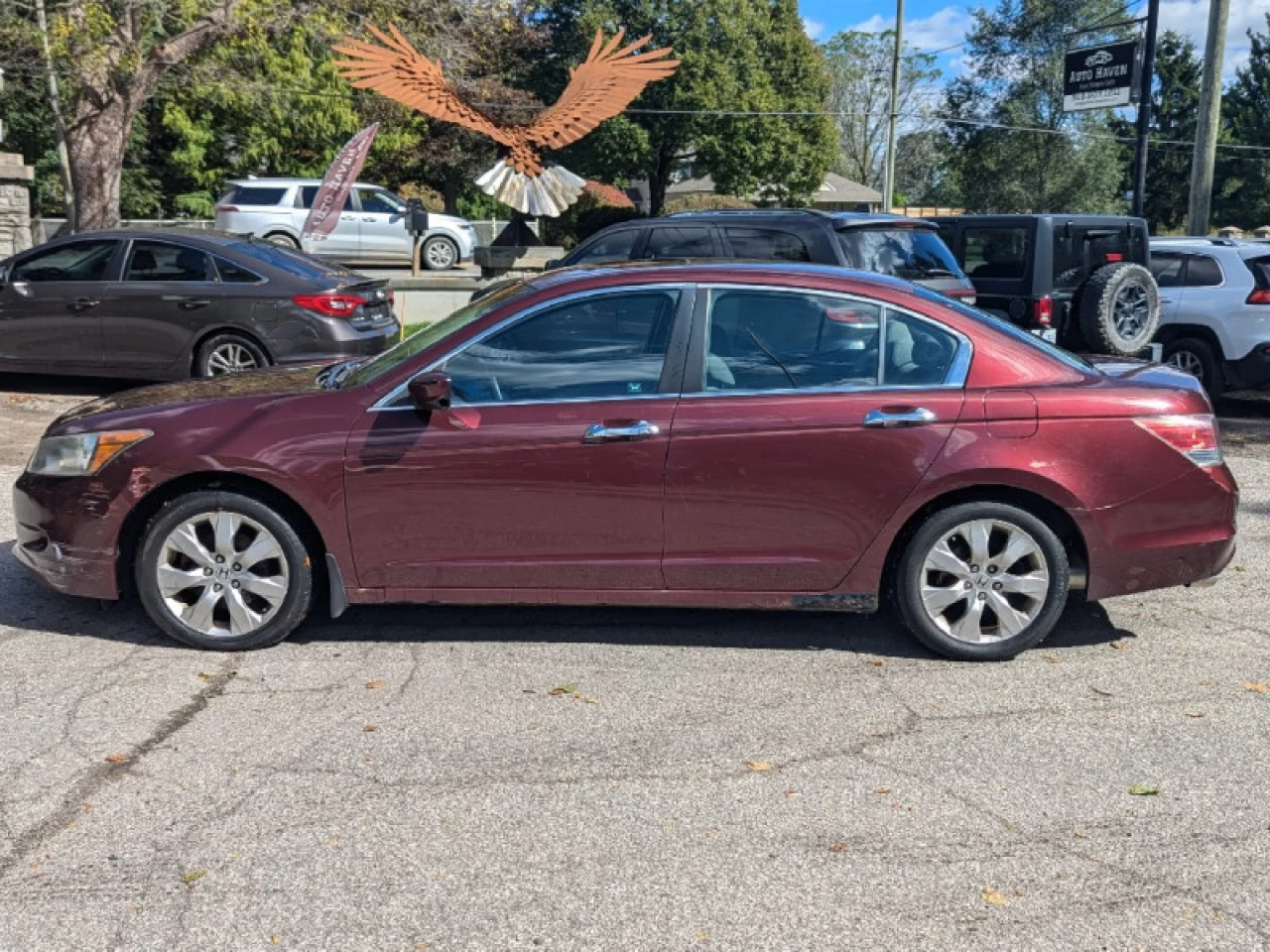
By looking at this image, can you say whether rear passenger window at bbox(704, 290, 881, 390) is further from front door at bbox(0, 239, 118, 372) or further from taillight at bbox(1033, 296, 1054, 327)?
front door at bbox(0, 239, 118, 372)

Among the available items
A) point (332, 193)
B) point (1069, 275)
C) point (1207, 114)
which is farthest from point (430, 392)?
point (1207, 114)

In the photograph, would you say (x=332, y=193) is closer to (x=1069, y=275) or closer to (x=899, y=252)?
(x=899, y=252)

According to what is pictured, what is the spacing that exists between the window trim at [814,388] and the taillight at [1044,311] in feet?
22.6

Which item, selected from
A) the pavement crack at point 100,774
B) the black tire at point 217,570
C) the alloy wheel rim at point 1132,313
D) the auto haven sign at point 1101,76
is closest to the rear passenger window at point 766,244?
the alloy wheel rim at point 1132,313

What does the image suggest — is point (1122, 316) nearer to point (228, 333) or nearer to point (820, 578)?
point (820, 578)

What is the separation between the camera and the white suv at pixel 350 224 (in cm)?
2328

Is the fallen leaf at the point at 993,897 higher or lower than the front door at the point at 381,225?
lower

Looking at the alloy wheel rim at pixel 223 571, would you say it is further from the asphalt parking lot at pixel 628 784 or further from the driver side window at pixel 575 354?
the driver side window at pixel 575 354

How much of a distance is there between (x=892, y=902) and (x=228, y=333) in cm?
920

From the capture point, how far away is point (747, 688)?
5.04 meters

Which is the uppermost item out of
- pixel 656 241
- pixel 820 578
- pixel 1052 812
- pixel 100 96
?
pixel 100 96

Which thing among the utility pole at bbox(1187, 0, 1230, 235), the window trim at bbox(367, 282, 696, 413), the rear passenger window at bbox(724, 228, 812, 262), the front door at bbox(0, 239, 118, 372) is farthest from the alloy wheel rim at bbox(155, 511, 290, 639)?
the utility pole at bbox(1187, 0, 1230, 235)

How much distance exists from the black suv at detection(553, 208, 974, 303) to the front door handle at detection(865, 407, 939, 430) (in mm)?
4111

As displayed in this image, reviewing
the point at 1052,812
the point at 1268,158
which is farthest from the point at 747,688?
the point at 1268,158
